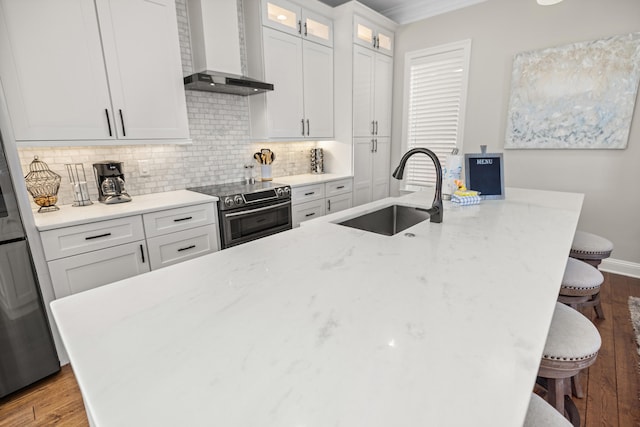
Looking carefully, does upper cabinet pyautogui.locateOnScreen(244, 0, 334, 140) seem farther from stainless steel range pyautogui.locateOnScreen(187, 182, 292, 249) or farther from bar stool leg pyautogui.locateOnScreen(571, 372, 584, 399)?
bar stool leg pyautogui.locateOnScreen(571, 372, 584, 399)

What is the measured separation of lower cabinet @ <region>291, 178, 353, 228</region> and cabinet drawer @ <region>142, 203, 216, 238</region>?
934 millimetres

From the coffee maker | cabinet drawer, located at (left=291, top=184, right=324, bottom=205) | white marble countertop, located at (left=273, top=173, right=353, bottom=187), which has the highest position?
the coffee maker

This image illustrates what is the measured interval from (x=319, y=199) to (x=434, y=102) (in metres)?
2.03

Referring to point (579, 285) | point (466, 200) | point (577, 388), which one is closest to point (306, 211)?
point (466, 200)

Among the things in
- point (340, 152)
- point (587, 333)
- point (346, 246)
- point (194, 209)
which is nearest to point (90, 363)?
point (346, 246)

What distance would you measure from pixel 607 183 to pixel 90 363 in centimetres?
413

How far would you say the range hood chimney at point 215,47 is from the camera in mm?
2664

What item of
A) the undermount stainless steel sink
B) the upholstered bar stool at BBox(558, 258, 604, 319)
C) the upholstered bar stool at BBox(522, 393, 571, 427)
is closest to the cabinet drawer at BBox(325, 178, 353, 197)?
the undermount stainless steel sink

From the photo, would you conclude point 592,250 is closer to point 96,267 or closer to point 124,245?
point 124,245

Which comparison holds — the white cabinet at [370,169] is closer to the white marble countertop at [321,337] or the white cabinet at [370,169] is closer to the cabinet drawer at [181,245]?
the cabinet drawer at [181,245]

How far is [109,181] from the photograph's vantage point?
236 cm

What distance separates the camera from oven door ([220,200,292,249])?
268 cm

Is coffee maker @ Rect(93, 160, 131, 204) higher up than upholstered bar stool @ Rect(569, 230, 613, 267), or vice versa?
coffee maker @ Rect(93, 160, 131, 204)

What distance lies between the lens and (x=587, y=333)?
116 centimetres
